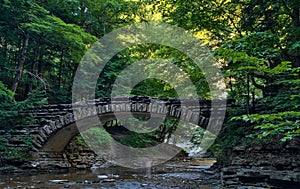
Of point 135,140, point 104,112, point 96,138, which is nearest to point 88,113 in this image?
point 104,112

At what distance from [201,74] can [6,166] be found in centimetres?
632

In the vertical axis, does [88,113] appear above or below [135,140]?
A: above

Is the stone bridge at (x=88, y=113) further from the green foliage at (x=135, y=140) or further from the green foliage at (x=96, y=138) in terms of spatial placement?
the green foliage at (x=135, y=140)

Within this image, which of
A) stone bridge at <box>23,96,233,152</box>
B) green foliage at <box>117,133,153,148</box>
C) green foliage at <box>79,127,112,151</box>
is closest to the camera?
stone bridge at <box>23,96,233,152</box>

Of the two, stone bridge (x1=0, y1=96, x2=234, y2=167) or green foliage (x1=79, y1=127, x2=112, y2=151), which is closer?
stone bridge (x1=0, y1=96, x2=234, y2=167)

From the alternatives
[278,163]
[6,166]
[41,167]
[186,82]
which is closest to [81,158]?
[41,167]

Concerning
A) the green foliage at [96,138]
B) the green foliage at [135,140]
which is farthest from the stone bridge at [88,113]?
the green foliage at [135,140]

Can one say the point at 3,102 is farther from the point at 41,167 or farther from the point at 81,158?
the point at 81,158

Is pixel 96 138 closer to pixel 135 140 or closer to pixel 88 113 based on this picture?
pixel 135 140

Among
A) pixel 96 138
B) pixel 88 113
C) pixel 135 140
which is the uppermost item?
pixel 88 113

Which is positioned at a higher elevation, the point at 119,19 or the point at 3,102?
the point at 119,19

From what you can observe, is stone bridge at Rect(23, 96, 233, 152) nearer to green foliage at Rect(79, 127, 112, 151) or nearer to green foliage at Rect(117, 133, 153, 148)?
green foliage at Rect(79, 127, 112, 151)

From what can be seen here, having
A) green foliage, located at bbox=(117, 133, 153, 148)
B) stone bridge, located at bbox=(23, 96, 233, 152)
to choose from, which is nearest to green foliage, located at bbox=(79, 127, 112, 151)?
green foliage, located at bbox=(117, 133, 153, 148)

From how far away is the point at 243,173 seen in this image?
568 cm
